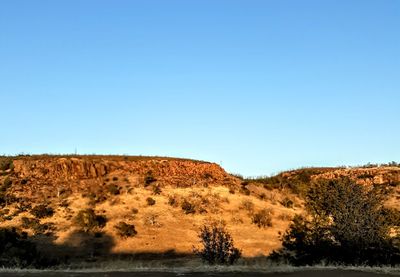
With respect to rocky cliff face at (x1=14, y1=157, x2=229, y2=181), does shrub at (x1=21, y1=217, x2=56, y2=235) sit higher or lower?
lower

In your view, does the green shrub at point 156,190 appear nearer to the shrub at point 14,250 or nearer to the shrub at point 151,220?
the shrub at point 151,220

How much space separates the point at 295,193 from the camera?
59.0m

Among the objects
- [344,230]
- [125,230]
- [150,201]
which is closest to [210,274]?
[344,230]

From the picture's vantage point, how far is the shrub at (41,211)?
44438mm

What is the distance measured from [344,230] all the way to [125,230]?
21541mm

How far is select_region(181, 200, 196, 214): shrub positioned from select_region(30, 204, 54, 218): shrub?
11846mm

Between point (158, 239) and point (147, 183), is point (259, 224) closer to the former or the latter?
point (158, 239)

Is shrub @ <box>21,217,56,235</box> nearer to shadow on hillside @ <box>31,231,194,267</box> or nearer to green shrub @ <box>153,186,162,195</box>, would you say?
shadow on hillside @ <box>31,231,194,267</box>

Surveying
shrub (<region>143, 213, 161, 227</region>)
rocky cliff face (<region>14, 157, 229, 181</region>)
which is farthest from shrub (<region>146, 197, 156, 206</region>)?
rocky cliff face (<region>14, 157, 229, 181</region>)

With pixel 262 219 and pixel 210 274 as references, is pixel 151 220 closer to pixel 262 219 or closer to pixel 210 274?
pixel 262 219

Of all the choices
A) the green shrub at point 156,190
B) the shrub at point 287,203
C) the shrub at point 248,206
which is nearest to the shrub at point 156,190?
the green shrub at point 156,190

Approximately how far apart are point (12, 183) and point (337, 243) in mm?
36916

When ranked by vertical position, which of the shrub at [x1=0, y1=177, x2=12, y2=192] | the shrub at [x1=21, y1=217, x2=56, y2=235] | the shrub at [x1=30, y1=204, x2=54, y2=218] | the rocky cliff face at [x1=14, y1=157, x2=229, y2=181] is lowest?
→ the shrub at [x1=21, y1=217, x2=56, y2=235]

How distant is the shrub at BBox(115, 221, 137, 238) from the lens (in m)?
41.2
